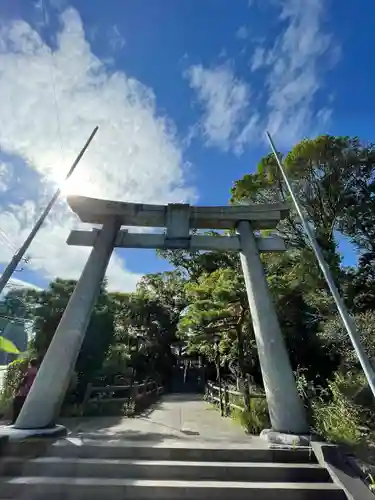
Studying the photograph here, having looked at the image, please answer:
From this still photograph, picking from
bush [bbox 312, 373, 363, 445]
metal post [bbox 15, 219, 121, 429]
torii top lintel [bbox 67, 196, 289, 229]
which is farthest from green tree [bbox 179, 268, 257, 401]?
metal post [bbox 15, 219, 121, 429]

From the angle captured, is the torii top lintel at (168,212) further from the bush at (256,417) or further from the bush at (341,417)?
the bush at (256,417)

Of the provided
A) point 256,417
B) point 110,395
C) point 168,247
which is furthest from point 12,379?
point 256,417

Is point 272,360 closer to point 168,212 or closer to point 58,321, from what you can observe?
point 168,212

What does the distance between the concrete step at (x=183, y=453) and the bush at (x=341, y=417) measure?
1.68 metres

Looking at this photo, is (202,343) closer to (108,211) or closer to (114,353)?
(114,353)

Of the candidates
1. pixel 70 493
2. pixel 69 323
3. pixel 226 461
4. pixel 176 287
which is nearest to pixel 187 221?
pixel 69 323

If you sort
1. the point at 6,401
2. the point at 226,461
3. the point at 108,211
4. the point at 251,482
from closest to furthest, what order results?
the point at 251,482 → the point at 226,461 → the point at 108,211 → the point at 6,401

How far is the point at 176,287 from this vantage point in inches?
1054

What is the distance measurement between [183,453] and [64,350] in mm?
2861

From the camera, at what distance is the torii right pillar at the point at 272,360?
5.73 metres

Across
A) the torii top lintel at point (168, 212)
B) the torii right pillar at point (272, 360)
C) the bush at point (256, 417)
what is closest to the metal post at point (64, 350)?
the torii top lintel at point (168, 212)

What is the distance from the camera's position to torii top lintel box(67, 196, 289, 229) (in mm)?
7680

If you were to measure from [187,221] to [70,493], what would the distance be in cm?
551

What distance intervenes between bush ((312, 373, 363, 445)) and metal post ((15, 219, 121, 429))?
16.6 feet
